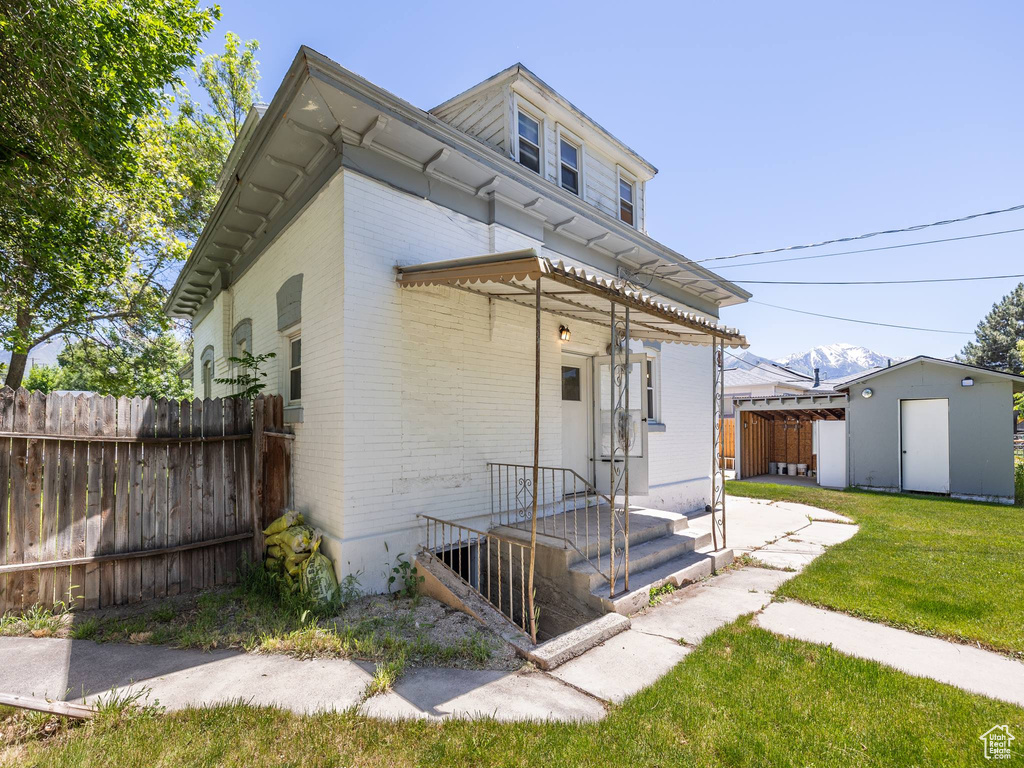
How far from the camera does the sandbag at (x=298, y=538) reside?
4.65 meters

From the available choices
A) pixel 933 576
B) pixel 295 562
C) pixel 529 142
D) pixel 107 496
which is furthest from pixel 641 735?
pixel 529 142

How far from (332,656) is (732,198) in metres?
13.6

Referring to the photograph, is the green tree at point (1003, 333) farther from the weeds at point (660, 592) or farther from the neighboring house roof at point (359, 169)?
the weeds at point (660, 592)

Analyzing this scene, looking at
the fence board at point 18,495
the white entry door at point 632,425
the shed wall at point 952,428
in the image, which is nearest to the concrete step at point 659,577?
the white entry door at point 632,425

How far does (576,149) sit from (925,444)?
39.0 ft

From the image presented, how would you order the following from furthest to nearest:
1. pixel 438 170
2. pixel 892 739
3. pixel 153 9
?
pixel 153 9 → pixel 438 170 → pixel 892 739

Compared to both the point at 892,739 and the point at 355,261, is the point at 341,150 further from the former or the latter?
the point at 892,739

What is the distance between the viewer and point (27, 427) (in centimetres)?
426

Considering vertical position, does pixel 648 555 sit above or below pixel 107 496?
below

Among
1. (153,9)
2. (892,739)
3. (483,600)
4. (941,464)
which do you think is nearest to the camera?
(892,739)

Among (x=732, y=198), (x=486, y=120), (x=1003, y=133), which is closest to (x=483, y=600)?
(x=486, y=120)

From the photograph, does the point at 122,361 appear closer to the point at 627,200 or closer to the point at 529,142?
the point at 529,142

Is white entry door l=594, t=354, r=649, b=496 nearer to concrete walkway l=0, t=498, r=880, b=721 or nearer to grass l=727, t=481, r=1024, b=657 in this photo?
grass l=727, t=481, r=1024, b=657

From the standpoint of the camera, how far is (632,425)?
5.64 m
